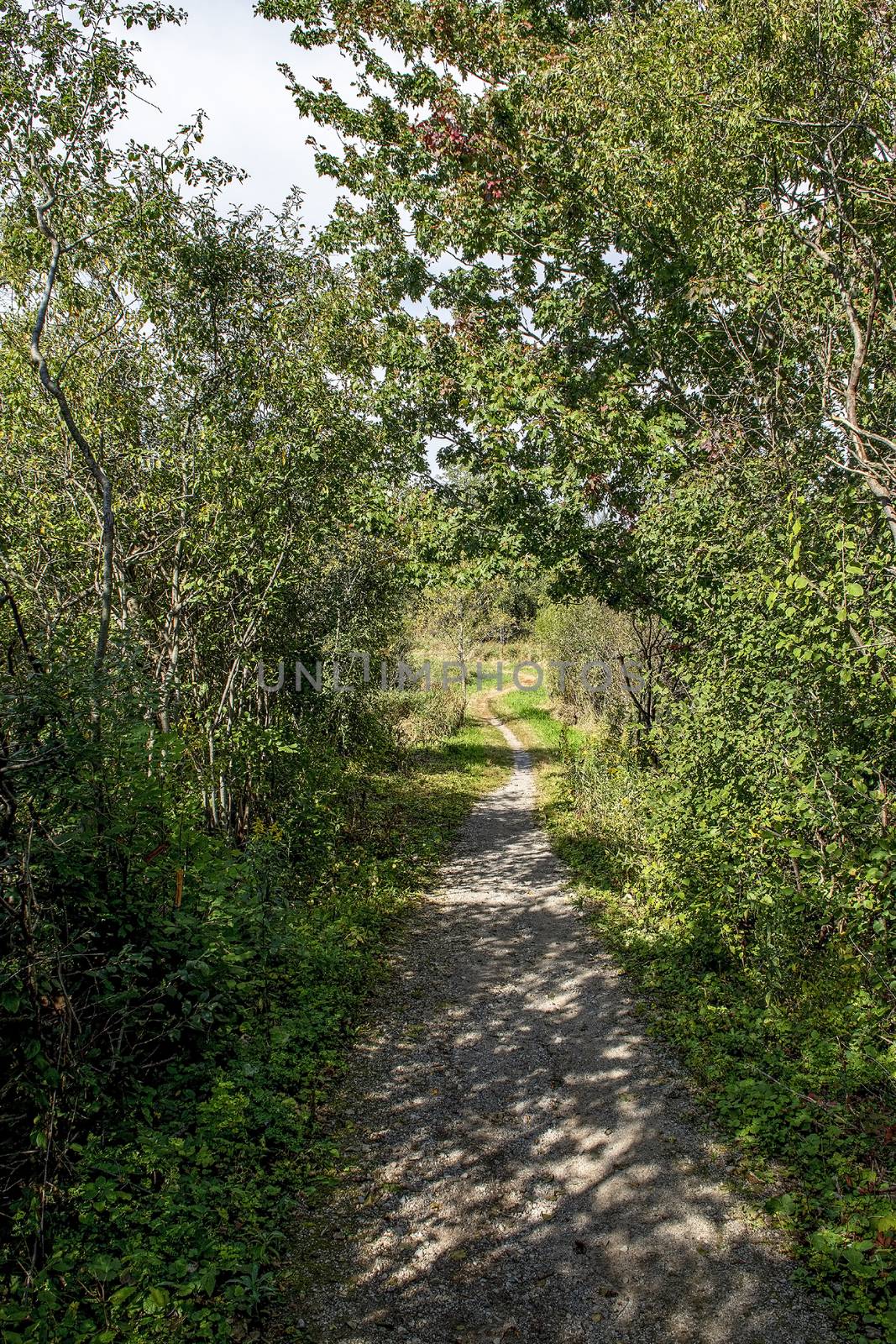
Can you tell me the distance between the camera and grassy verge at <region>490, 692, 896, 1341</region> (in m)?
3.48

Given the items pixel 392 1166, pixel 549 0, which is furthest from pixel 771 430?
pixel 549 0

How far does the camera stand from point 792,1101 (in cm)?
467

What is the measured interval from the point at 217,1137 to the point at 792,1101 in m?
3.78

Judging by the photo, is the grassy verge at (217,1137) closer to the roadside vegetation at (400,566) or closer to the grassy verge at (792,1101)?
the roadside vegetation at (400,566)

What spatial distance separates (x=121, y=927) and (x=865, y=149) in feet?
31.4

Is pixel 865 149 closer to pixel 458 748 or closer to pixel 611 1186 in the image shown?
pixel 611 1186

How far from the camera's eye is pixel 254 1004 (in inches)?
232

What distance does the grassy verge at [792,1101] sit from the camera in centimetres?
348

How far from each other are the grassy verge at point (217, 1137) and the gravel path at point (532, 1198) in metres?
0.36

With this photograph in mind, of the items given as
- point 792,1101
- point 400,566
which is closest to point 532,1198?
point 792,1101

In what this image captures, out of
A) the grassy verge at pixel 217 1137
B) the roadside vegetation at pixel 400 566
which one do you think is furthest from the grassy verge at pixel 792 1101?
the grassy verge at pixel 217 1137

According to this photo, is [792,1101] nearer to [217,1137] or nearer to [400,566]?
[217,1137]

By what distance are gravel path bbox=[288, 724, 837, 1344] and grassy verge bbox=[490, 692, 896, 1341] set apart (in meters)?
0.21

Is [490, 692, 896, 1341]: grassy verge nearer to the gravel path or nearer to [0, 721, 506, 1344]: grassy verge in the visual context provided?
the gravel path
